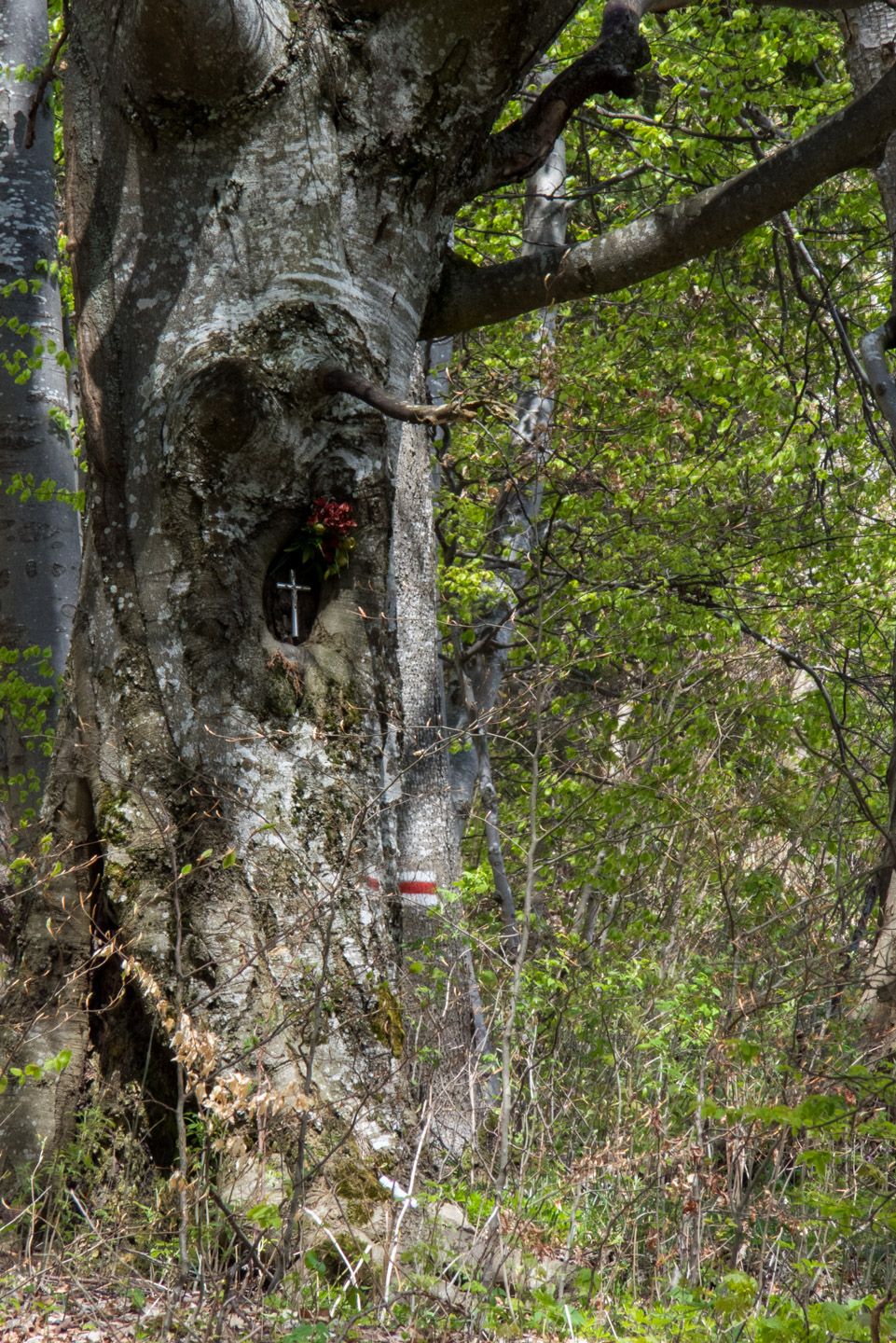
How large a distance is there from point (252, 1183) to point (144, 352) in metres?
2.49

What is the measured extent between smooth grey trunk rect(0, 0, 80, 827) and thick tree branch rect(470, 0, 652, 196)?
2.74 meters

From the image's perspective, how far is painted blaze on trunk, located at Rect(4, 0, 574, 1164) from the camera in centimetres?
303

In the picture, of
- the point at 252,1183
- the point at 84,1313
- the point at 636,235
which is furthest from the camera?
the point at 636,235

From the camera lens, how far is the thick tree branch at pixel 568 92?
3.62 m

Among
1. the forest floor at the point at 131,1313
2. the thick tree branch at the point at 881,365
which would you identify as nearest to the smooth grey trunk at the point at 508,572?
the thick tree branch at the point at 881,365

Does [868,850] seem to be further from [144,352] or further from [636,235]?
[144,352]

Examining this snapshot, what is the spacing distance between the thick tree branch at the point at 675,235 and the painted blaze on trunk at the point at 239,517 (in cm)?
42

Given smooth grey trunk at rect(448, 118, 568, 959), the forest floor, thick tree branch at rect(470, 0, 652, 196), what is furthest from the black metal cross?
smooth grey trunk at rect(448, 118, 568, 959)

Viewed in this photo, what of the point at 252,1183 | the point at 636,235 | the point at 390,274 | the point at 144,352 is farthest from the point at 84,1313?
the point at 636,235

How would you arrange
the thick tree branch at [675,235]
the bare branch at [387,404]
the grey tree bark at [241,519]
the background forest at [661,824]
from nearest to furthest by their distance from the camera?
1. the background forest at [661,824]
2. the bare branch at [387,404]
3. the grey tree bark at [241,519]
4. the thick tree branch at [675,235]

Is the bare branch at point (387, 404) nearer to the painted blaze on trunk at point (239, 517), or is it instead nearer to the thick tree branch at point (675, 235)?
the painted blaze on trunk at point (239, 517)

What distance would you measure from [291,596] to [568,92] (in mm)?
2074

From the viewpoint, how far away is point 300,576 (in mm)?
3375

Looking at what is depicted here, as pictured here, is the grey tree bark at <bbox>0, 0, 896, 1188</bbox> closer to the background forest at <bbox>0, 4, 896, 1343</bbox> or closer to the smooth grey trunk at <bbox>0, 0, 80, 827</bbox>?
the background forest at <bbox>0, 4, 896, 1343</bbox>
